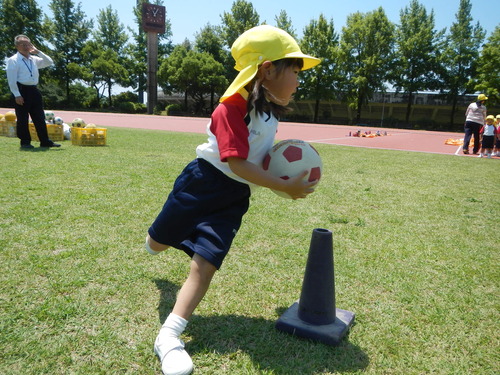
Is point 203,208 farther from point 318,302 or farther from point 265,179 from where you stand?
point 318,302

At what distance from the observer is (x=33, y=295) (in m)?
2.55

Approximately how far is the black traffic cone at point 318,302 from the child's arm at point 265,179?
354mm

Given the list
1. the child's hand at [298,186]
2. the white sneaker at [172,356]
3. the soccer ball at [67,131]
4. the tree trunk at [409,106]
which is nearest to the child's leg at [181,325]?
the white sneaker at [172,356]

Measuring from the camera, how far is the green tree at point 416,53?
4678 cm

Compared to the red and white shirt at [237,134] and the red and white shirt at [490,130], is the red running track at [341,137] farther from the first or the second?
the red and white shirt at [237,134]

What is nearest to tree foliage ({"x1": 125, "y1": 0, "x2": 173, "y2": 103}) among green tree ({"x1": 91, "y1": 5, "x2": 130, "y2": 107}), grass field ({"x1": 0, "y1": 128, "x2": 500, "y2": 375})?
green tree ({"x1": 91, "y1": 5, "x2": 130, "y2": 107})

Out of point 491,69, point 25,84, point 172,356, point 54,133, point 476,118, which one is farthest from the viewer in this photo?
point 491,69

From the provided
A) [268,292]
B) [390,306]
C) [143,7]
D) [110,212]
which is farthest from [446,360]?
[143,7]

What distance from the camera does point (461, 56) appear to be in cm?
4559

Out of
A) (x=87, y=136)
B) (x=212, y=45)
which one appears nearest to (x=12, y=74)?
(x=87, y=136)

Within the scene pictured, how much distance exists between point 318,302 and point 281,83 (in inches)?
51.2

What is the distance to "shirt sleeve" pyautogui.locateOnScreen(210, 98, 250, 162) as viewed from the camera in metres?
2.05

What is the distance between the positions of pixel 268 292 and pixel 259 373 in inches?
35.0

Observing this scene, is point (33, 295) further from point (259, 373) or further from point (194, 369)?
point (259, 373)
